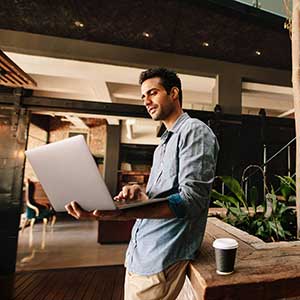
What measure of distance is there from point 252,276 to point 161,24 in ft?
10.2

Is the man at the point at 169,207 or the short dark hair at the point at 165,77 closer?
the man at the point at 169,207

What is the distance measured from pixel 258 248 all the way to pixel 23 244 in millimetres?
4359

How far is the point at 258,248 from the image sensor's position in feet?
3.32

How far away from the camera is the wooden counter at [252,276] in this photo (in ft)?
2.32

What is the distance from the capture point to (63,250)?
12.4 feet

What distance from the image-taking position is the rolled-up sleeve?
729 mm

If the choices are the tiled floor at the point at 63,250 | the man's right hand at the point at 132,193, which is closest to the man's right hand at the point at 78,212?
the man's right hand at the point at 132,193

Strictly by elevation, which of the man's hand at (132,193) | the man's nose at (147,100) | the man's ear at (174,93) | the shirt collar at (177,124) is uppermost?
the man's ear at (174,93)

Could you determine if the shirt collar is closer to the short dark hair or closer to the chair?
the short dark hair

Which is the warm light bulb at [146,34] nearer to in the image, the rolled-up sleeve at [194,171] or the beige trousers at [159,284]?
the rolled-up sleeve at [194,171]

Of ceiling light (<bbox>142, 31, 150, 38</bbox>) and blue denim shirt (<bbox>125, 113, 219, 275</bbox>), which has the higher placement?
ceiling light (<bbox>142, 31, 150, 38</bbox>)

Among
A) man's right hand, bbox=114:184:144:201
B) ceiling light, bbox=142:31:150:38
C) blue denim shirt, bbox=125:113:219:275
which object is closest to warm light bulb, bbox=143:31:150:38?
ceiling light, bbox=142:31:150:38

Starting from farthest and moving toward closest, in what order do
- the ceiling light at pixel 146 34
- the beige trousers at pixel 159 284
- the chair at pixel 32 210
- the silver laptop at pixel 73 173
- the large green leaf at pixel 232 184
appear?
1. the chair at pixel 32 210
2. the ceiling light at pixel 146 34
3. the large green leaf at pixel 232 184
4. the beige trousers at pixel 159 284
5. the silver laptop at pixel 73 173

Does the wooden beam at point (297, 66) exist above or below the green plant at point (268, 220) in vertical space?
above
